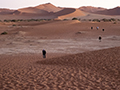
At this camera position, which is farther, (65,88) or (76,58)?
(76,58)

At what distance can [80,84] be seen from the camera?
8.52 m

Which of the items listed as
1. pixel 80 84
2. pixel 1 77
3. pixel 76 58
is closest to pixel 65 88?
pixel 80 84

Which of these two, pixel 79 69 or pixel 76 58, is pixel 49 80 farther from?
pixel 76 58

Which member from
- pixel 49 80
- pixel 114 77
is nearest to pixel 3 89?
pixel 49 80

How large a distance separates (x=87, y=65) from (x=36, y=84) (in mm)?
4746

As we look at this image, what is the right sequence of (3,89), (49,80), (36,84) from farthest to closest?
1. (49,80)
2. (36,84)
3. (3,89)

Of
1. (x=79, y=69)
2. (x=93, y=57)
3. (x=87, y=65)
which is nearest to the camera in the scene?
(x=79, y=69)

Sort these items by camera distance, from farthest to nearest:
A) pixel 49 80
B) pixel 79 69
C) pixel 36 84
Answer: pixel 79 69
pixel 49 80
pixel 36 84

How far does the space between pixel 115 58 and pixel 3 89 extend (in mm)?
8547

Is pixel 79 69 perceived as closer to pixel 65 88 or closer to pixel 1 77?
pixel 65 88

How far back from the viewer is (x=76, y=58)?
13.9 meters

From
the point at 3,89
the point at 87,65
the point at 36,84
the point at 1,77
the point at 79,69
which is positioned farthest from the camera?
the point at 87,65

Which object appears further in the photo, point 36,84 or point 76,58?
point 76,58

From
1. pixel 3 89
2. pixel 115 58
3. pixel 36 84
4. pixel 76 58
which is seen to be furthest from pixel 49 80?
pixel 115 58
